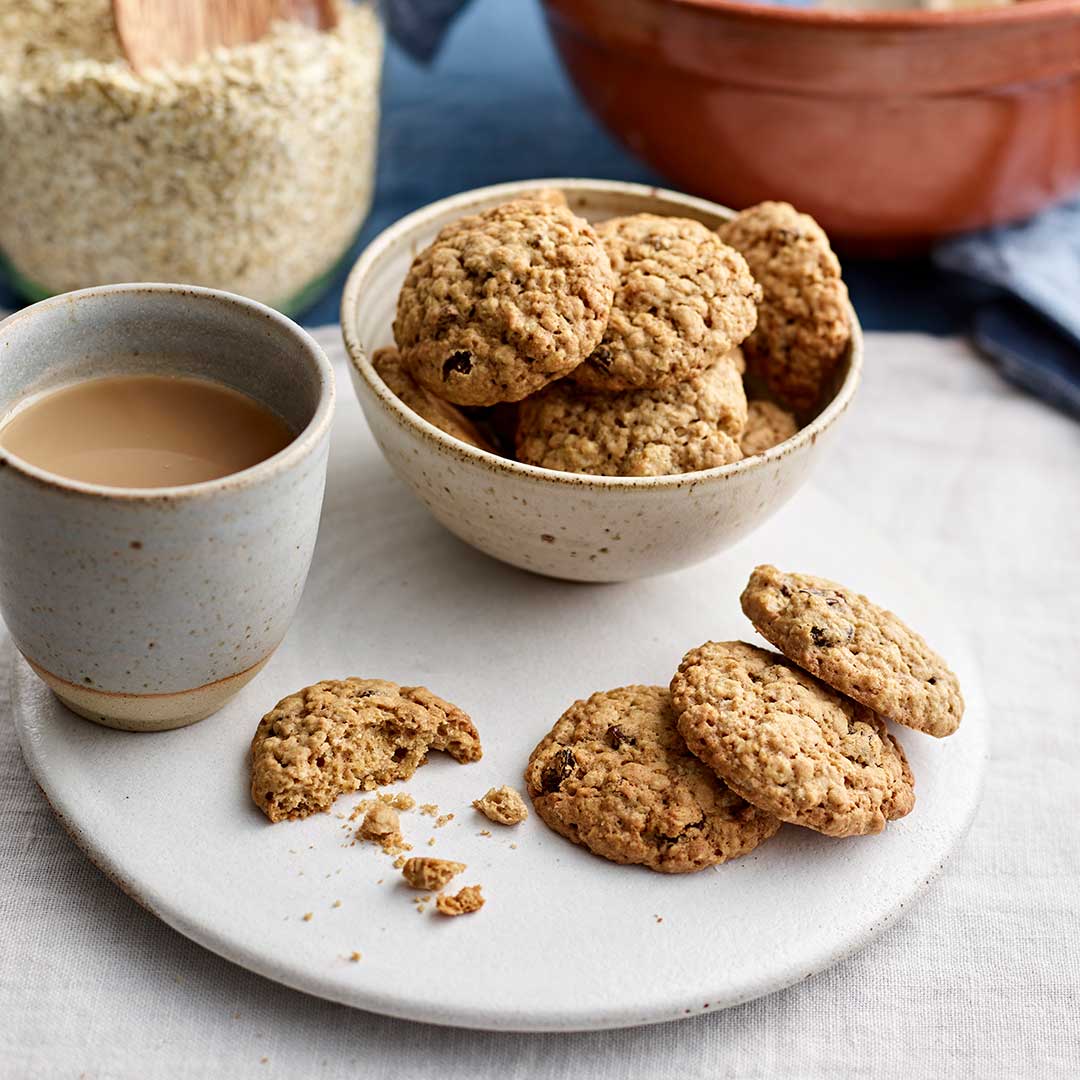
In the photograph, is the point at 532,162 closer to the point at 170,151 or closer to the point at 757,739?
the point at 170,151

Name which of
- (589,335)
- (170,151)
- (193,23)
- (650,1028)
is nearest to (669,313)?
(589,335)

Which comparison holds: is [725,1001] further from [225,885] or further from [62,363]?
[62,363]

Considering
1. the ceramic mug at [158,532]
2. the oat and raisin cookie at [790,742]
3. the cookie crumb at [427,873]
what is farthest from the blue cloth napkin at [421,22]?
the cookie crumb at [427,873]

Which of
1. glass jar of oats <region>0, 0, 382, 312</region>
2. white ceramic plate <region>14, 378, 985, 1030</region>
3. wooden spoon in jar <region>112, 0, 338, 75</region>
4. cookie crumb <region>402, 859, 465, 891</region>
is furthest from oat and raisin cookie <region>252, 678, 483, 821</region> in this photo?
wooden spoon in jar <region>112, 0, 338, 75</region>

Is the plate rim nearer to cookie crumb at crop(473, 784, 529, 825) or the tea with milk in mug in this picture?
cookie crumb at crop(473, 784, 529, 825)

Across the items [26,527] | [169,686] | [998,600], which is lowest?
[998,600]

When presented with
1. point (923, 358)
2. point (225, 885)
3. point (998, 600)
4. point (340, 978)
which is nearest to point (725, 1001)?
point (340, 978)

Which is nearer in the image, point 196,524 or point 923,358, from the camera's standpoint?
point 196,524
